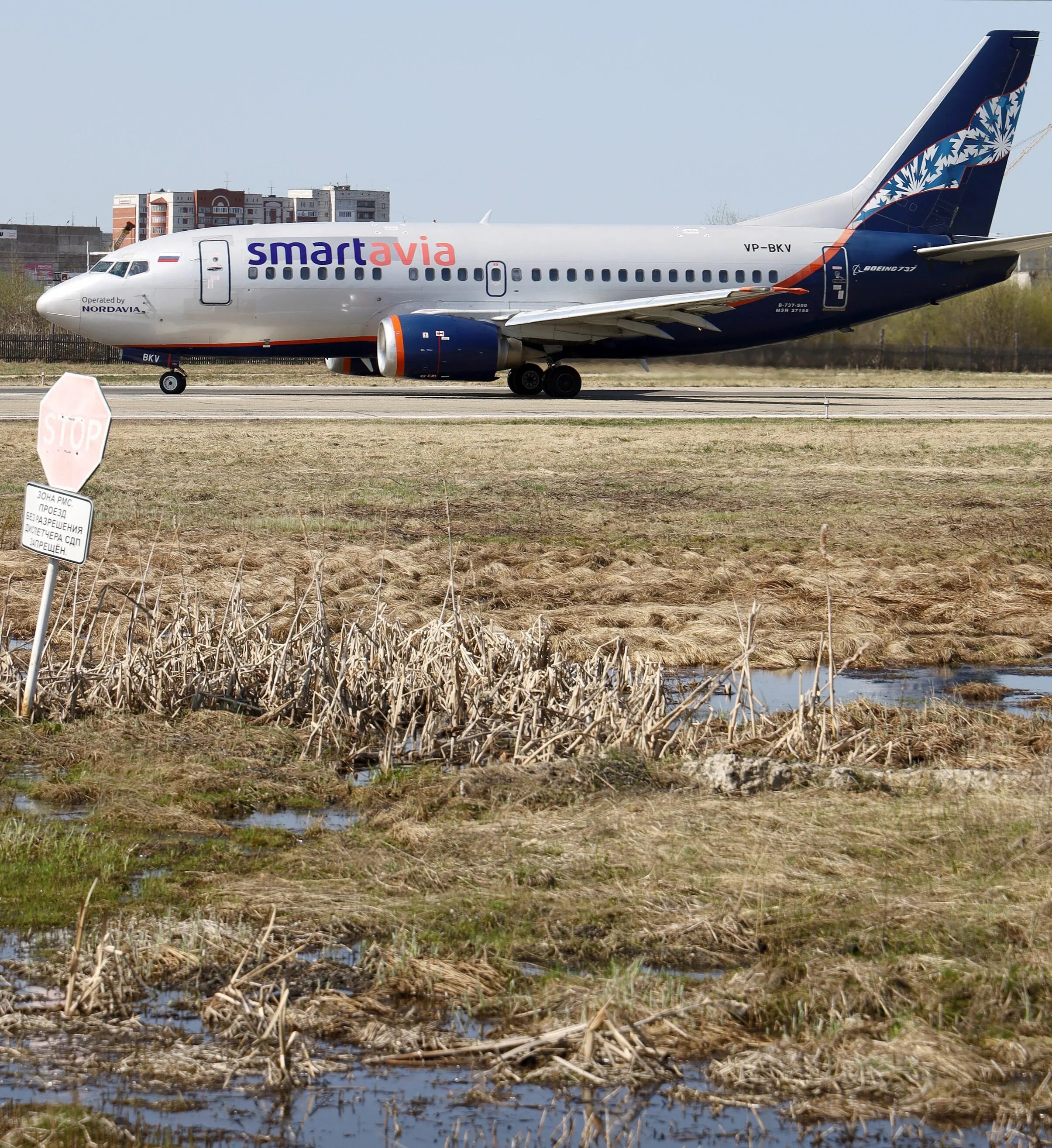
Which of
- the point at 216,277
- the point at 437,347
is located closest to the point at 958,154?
the point at 437,347

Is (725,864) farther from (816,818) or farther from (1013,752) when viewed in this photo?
(1013,752)

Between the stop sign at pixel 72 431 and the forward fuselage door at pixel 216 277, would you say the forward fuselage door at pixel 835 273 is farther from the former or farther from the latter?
the stop sign at pixel 72 431

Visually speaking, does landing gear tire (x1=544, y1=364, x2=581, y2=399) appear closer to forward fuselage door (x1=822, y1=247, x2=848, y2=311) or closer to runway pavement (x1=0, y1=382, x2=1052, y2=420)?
runway pavement (x1=0, y1=382, x2=1052, y2=420)

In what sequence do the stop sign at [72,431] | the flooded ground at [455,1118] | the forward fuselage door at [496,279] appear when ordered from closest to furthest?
the flooded ground at [455,1118] → the stop sign at [72,431] → the forward fuselage door at [496,279]

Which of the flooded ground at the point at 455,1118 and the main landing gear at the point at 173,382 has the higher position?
the main landing gear at the point at 173,382

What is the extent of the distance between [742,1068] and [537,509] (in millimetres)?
14035

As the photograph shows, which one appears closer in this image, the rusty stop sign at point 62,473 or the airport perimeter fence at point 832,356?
the rusty stop sign at point 62,473

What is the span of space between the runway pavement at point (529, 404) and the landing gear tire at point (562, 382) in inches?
8.4

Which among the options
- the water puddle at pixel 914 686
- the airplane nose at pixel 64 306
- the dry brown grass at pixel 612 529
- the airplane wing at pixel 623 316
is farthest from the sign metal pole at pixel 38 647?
the airplane nose at pixel 64 306

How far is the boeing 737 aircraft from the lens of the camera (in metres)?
34.5

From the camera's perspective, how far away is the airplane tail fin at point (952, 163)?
127 ft

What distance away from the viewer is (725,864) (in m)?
6.47

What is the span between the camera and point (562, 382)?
37.2m

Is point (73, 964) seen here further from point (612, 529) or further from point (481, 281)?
point (481, 281)
